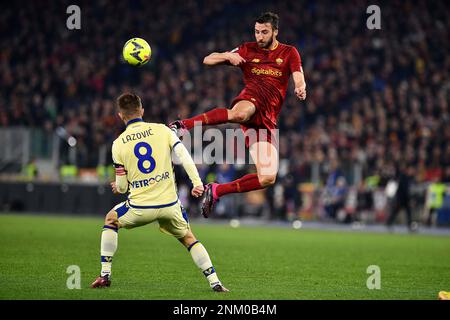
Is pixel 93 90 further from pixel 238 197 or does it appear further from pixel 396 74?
pixel 396 74

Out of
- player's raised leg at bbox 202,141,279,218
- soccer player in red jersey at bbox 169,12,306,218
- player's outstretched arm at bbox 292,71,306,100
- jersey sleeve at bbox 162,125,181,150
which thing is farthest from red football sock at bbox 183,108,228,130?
jersey sleeve at bbox 162,125,181,150

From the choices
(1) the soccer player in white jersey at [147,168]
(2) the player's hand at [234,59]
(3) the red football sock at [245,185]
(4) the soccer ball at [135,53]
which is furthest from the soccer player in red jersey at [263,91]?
(1) the soccer player in white jersey at [147,168]

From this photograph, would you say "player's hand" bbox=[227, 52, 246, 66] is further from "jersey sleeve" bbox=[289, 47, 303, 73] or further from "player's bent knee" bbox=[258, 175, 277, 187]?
"player's bent knee" bbox=[258, 175, 277, 187]

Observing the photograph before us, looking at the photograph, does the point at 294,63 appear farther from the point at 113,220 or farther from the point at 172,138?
the point at 113,220

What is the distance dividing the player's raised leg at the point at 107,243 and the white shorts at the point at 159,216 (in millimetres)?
100

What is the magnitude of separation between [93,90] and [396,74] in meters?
12.1

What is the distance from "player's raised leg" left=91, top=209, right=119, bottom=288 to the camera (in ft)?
34.4

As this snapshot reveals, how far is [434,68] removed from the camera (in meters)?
33.0

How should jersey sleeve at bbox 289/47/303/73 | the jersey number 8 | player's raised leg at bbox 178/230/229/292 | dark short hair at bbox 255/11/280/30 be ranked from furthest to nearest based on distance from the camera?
1. jersey sleeve at bbox 289/47/303/73
2. dark short hair at bbox 255/11/280/30
3. player's raised leg at bbox 178/230/229/292
4. the jersey number 8

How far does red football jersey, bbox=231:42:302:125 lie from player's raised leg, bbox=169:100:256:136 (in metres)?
0.20

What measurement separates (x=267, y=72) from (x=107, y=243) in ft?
11.6

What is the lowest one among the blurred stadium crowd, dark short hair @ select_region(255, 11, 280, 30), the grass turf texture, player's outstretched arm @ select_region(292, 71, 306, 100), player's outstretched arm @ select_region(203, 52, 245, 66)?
the grass turf texture

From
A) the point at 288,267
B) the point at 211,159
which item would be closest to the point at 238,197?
the point at 211,159

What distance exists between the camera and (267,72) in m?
12.5
